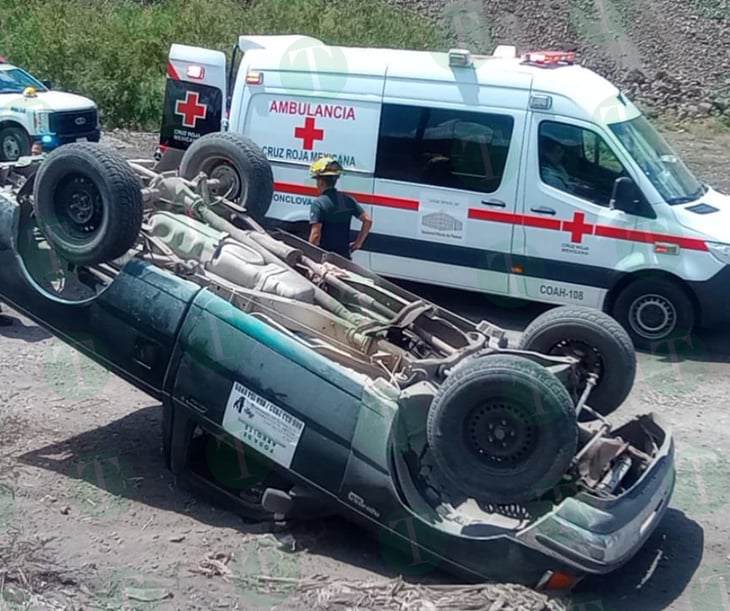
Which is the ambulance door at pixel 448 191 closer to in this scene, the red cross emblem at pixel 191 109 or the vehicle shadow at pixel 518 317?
the vehicle shadow at pixel 518 317

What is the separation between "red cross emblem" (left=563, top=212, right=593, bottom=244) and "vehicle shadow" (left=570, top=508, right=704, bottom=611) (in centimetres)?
360

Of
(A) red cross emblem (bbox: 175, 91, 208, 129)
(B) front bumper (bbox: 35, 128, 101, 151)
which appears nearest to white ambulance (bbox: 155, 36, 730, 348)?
(A) red cross emblem (bbox: 175, 91, 208, 129)

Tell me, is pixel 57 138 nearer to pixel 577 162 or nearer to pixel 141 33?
pixel 141 33

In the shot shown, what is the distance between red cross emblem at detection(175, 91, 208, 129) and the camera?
39.9 ft

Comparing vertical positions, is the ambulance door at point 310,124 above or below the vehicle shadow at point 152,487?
above

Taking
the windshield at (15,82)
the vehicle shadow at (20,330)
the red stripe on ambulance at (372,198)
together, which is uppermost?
the red stripe on ambulance at (372,198)

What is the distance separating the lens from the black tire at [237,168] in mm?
7812

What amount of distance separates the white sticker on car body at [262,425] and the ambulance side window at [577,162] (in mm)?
4690

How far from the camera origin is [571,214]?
962 cm

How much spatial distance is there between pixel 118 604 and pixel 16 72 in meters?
14.2

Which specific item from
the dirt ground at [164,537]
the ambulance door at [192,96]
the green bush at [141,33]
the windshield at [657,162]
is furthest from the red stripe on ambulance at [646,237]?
the green bush at [141,33]

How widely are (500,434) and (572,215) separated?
4.53m

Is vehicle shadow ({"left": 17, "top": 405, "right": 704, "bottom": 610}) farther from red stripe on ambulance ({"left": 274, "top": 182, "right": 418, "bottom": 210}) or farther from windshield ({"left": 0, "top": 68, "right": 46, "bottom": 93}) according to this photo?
windshield ({"left": 0, "top": 68, "right": 46, "bottom": 93})

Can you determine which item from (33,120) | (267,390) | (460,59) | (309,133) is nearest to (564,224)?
(460,59)
